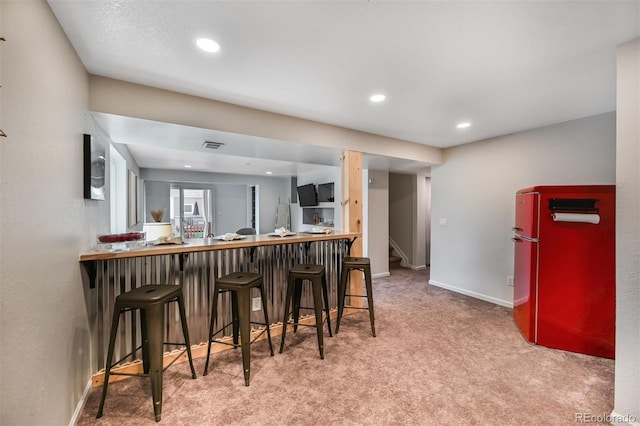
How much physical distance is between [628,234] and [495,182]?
223 centimetres

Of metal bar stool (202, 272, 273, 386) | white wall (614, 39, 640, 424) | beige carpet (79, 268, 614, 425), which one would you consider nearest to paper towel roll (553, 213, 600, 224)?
white wall (614, 39, 640, 424)

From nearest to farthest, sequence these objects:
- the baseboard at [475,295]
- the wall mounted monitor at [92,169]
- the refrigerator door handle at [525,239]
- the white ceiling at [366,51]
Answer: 1. the white ceiling at [366,51]
2. the wall mounted monitor at [92,169]
3. the refrigerator door handle at [525,239]
4. the baseboard at [475,295]

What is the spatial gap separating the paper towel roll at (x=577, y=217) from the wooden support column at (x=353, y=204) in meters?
1.88

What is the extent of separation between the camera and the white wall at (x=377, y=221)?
4824 mm

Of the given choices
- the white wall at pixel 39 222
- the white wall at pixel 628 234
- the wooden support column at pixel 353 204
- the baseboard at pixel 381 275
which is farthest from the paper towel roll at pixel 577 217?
the white wall at pixel 39 222

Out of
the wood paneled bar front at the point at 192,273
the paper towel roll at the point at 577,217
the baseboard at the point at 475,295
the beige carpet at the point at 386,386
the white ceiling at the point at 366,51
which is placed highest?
the white ceiling at the point at 366,51

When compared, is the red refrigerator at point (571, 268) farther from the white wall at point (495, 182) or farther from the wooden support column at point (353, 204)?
the wooden support column at point (353, 204)

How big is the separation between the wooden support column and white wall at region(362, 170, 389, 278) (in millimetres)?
1422

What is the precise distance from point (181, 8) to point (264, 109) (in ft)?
4.39

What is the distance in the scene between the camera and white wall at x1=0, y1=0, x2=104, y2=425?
3.20ft

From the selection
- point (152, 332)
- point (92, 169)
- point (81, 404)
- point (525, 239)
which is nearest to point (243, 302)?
point (152, 332)

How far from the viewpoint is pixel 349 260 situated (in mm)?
2820

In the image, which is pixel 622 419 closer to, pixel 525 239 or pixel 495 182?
pixel 525 239

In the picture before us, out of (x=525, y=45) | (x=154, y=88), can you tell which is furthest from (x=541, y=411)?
(x=154, y=88)
